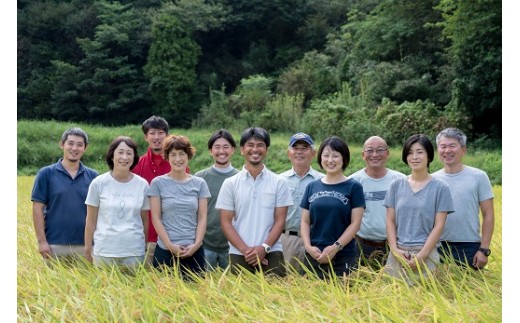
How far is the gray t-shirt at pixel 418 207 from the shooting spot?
411 centimetres

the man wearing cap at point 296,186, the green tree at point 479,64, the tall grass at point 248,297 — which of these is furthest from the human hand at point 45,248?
the green tree at point 479,64

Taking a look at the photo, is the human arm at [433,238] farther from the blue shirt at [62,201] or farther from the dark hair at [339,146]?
the blue shirt at [62,201]

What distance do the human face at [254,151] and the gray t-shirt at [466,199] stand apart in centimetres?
111

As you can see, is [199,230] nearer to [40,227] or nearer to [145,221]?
[145,221]

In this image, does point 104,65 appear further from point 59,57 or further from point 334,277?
point 334,277

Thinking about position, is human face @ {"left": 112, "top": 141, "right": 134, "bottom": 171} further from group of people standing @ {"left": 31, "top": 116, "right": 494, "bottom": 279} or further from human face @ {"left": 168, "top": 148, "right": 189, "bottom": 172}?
human face @ {"left": 168, "top": 148, "right": 189, "bottom": 172}

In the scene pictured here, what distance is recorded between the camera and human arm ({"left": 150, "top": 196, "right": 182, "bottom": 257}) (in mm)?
4340

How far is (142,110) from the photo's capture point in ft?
95.7

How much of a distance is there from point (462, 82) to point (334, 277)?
1685cm

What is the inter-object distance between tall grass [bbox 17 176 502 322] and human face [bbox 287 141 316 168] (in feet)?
2.67

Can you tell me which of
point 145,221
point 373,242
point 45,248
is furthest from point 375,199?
point 45,248

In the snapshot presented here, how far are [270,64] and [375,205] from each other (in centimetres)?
2695

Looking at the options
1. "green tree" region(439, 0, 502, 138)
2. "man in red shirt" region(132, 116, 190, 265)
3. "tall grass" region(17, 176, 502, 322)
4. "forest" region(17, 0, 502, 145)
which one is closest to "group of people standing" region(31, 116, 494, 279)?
"tall grass" region(17, 176, 502, 322)
